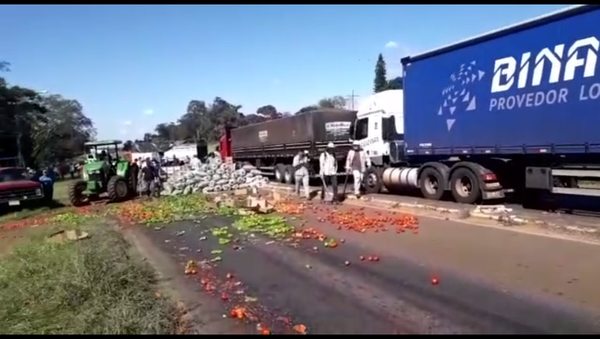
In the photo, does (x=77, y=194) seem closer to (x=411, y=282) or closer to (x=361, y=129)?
(x=361, y=129)

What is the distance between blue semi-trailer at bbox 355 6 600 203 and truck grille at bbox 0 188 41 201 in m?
14.9

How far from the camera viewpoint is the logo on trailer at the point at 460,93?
14.1 meters

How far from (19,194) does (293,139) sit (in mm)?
12483

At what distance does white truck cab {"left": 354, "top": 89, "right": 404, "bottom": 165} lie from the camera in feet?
64.8

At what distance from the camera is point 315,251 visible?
9.73 metres

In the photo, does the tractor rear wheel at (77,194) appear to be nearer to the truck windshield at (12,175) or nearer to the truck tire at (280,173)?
the truck windshield at (12,175)

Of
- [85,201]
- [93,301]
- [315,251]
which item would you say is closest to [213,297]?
[93,301]

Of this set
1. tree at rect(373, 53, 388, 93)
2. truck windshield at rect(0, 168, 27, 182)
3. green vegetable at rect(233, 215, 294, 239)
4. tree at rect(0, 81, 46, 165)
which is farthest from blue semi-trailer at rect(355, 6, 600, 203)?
tree at rect(373, 53, 388, 93)

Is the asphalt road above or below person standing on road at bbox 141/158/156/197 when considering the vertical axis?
below

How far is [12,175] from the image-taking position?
22.9 m

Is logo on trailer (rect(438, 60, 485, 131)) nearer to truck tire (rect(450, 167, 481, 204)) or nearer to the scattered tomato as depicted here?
truck tire (rect(450, 167, 481, 204))

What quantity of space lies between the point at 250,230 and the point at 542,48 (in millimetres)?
8054

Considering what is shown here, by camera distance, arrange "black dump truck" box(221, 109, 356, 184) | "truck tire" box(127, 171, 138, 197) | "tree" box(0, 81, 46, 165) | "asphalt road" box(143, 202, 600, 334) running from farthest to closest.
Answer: "tree" box(0, 81, 46, 165) → "black dump truck" box(221, 109, 356, 184) → "truck tire" box(127, 171, 138, 197) → "asphalt road" box(143, 202, 600, 334)

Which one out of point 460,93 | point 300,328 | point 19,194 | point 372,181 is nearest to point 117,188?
point 19,194
